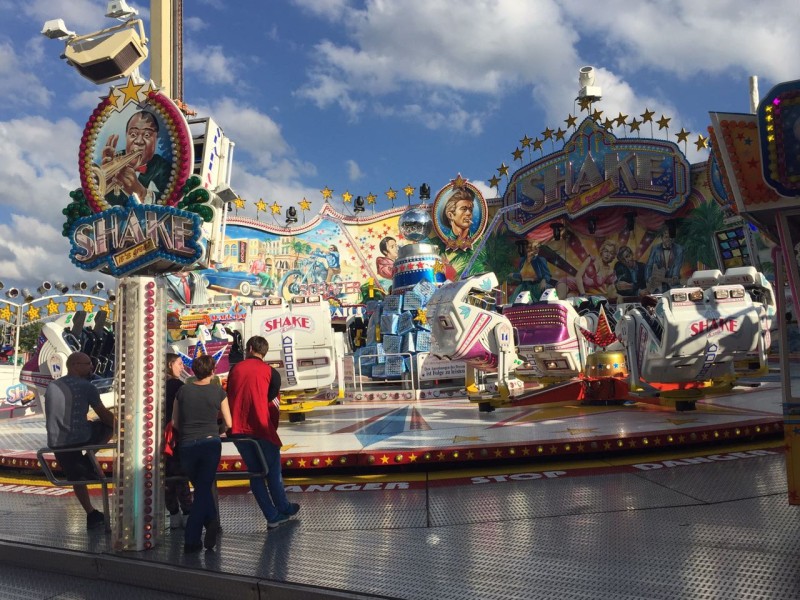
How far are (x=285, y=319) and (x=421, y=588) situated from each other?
923cm

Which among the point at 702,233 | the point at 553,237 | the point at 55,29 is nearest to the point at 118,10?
the point at 55,29

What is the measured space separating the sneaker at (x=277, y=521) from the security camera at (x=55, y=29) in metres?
16.4

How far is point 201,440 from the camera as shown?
5.11m

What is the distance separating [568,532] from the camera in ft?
15.9

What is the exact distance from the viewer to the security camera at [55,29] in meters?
17.5

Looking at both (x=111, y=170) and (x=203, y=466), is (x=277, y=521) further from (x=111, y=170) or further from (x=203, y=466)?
(x=111, y=170)

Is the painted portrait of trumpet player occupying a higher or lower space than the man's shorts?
higher

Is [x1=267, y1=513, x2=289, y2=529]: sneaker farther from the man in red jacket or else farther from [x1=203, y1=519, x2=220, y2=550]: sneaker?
[x1=203, y1=519, x2=220, y2=550]: sneaker

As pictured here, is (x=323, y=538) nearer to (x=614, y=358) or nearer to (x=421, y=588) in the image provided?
(x=421, y=588)

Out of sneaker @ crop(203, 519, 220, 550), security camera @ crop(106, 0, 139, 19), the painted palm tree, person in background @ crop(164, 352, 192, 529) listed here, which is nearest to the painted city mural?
the painted palm tree

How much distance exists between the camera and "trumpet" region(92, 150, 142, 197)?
641 centimetres

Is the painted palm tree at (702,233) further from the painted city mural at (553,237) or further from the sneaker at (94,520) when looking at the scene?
the sneaker at (94,520)

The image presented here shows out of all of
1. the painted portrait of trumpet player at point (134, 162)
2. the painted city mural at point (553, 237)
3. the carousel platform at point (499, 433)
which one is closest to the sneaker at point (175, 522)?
the carousel platform at point (499, 433)

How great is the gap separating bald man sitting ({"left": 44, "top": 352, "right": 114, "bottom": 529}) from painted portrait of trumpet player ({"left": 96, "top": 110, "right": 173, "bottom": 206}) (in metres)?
1.59
